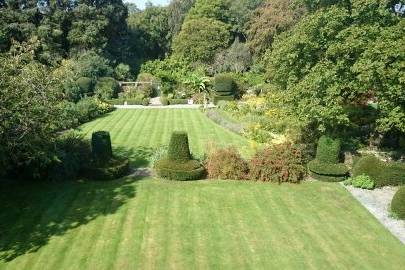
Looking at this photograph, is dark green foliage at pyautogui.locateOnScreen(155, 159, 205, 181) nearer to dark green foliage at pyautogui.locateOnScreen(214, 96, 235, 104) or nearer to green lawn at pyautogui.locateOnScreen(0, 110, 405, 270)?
green lawn at pyautogui.locateOnScreen(0, 110, 405, 270)

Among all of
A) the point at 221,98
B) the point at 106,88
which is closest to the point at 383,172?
the point at 221,98

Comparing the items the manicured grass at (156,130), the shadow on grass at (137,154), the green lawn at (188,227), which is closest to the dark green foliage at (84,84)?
the manicured grass at (156,130)

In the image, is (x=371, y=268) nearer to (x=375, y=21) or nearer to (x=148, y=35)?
(x=375, y=21)

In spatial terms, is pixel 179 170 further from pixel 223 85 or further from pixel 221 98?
pixel 223 85

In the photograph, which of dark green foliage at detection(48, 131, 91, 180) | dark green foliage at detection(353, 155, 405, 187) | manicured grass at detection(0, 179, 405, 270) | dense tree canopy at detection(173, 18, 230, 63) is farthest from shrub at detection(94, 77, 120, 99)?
dark green foliage at detection(353, 155, 405, 187)

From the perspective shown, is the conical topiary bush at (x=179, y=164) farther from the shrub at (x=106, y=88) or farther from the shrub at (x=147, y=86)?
the shrub at (x=147, y=86)

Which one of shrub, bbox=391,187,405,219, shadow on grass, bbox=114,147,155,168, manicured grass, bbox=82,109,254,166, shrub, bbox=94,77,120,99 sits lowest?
shrub, bbox=391,187,405,219

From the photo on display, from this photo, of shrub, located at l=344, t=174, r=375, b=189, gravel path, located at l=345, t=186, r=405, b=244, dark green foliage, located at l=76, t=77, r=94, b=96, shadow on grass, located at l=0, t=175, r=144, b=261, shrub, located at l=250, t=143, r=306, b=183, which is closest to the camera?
shadow on grass, located at l=0, t=175, r=144, b=261
